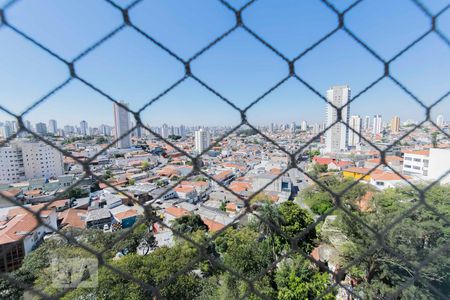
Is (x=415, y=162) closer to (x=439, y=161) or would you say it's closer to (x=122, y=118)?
(x=439, y=161)

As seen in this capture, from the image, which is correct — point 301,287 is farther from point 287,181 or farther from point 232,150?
point 232,150

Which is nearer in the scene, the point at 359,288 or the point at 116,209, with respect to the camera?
the point at 359,288

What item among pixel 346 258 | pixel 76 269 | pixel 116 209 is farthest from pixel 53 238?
pixel 346 258

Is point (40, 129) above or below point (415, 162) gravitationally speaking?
above

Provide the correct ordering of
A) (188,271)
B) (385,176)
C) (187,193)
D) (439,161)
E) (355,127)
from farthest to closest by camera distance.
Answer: (187,193) < (385,176) < (439,161) < (188,271) < (355,127)

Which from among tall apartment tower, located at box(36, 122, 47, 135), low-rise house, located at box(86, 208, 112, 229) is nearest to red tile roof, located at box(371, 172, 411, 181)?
low-rise house, located at box(86, 208, 112, 229)

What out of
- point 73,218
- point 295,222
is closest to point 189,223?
point 295,222

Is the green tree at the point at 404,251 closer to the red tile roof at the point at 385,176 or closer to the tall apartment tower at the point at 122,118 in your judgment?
the tall apartment tower at the point at 122,118

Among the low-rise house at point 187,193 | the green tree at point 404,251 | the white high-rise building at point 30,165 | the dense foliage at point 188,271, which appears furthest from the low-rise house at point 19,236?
the low-rise house at point 187,193

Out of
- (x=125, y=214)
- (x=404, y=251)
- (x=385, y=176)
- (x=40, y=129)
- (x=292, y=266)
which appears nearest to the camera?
(x=40, y=129)

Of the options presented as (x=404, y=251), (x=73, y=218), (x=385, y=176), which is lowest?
(x=73, y=218)

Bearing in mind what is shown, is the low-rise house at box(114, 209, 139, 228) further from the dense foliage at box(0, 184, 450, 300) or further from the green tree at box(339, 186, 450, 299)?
the green tree at box(339, 186, 450, 299)
